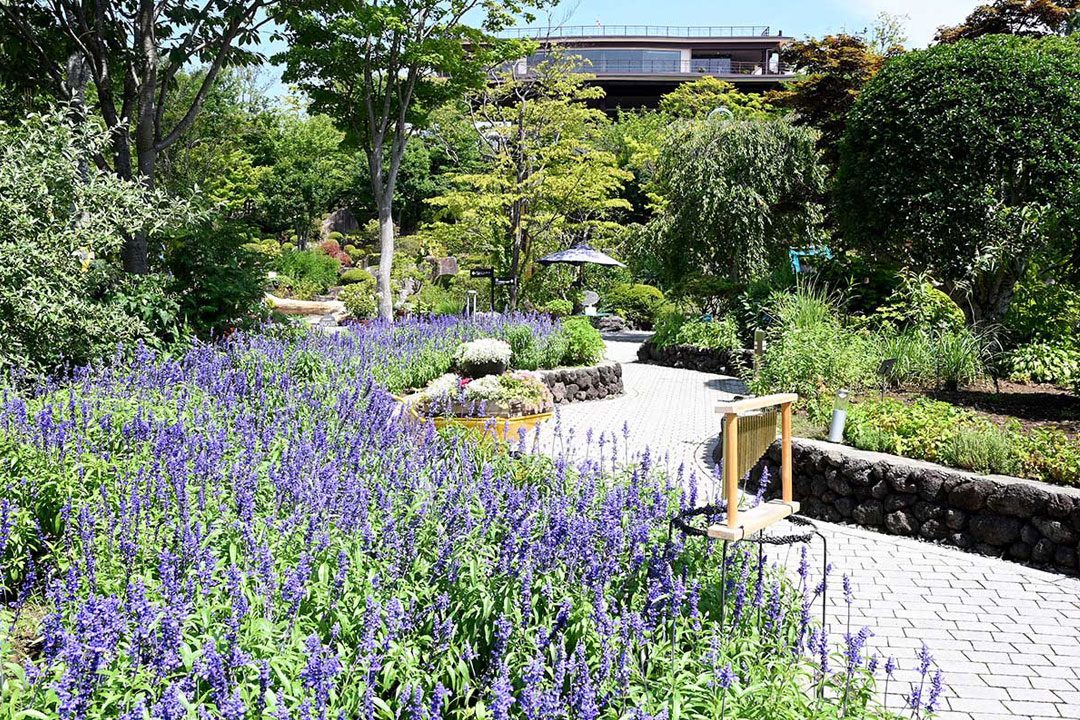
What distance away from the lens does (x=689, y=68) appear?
189 ft

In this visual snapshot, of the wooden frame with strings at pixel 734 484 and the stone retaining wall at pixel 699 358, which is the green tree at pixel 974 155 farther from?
the wooden frame with strings at pixel 734 484

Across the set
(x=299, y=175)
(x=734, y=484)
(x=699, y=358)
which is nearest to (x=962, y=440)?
(x=734, y=484)

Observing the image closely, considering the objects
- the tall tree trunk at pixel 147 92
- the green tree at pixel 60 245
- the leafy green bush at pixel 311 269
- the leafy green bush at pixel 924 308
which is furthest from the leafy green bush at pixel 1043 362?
the leafy green bush at pixel 311 269

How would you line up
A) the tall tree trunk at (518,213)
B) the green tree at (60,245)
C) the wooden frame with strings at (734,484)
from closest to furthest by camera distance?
the wooden frame with strings at (734,484)
the green tree at (60,245)
the tall tree trunk at (518,213)

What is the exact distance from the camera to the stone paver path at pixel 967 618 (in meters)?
3.70

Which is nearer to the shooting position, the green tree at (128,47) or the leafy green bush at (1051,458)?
the leafy green bush at (1051,458)

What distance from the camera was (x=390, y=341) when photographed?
34.0ft

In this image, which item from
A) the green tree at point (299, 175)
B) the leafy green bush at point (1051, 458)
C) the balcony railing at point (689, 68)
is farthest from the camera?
the balcony railing at point (689, 68)

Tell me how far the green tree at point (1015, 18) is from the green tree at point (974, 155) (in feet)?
21.2

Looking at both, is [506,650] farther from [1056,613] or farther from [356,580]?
[1056,613]

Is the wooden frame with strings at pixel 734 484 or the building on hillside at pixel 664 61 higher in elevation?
the building on hillside at pixel 664 61

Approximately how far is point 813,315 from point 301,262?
21509 millimetres

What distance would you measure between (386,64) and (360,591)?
15.3 metres

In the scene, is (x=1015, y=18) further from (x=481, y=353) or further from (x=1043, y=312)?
(x=481, y=353)
